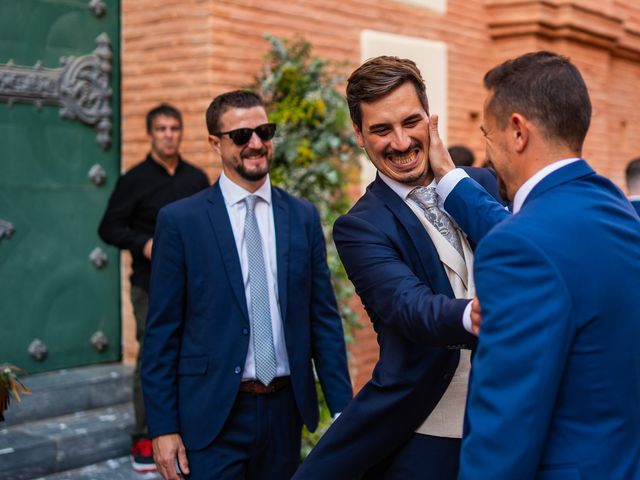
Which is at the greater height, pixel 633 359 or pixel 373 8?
pixel 373 8

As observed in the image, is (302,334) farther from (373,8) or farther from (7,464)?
(373,8)

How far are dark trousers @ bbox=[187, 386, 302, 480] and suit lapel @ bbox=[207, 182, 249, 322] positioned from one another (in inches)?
13.0

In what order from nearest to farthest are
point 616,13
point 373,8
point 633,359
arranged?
point 633,359 < point 373,8 < point 616,13

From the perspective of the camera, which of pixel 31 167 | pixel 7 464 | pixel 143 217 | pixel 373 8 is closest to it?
Result: pixel 7 464

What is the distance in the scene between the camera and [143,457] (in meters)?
5.30

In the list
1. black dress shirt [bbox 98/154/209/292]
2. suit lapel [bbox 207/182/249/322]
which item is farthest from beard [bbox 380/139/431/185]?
black dress shirt [bbox 98/154/209/292]

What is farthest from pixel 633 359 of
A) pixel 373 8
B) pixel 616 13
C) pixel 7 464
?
pixel 616 13

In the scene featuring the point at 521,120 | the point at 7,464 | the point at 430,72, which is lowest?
the point at 7,464

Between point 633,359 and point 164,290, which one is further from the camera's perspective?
point 164,290

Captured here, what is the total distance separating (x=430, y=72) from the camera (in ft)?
27.5

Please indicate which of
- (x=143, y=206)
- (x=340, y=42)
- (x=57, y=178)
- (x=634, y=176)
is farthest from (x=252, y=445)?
(x=340, y=42)

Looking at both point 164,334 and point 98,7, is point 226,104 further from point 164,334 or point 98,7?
point 98,7

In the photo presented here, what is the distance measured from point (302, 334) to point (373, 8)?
4.69 meters

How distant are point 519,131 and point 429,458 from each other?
1.06 metres
